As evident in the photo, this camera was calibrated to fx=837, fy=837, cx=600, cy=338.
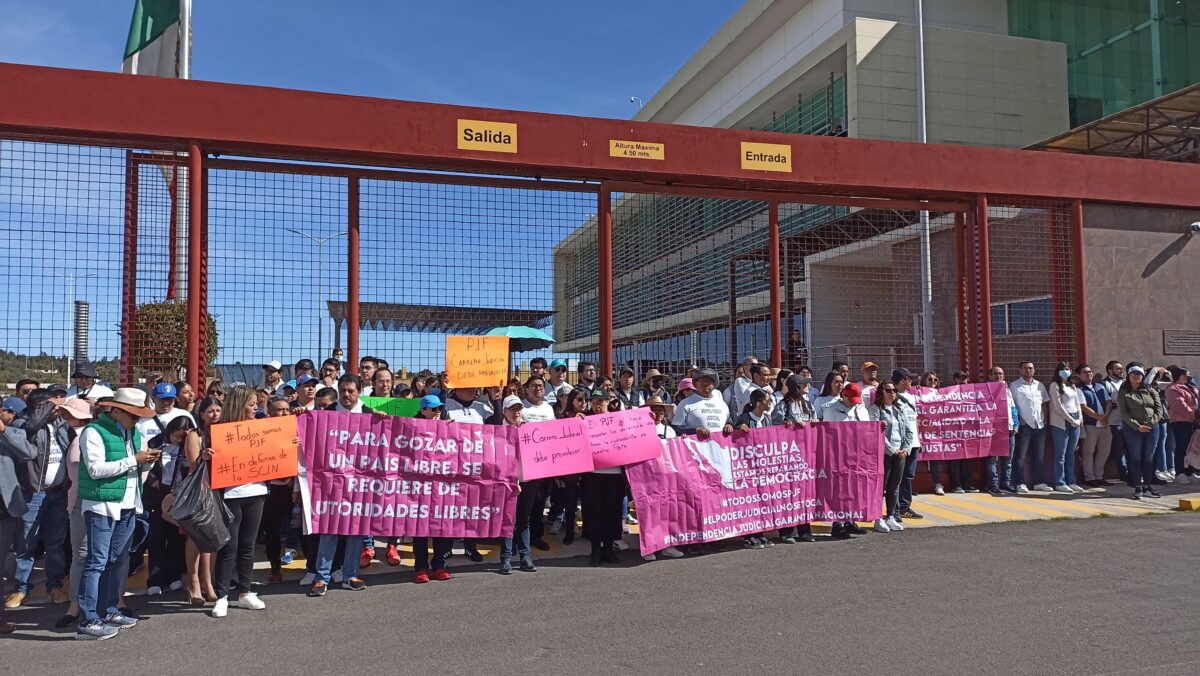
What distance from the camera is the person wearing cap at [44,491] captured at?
6270 mm

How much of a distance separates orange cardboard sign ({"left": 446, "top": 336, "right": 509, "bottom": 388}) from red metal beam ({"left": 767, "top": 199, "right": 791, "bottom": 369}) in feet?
14.5

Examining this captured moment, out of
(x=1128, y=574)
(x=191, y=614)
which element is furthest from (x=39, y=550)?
A: (x=1128, y=574)

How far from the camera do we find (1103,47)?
33531mm

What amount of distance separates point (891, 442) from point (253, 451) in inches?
269

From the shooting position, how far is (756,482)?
8781 mm

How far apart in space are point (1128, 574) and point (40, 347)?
10557 mm

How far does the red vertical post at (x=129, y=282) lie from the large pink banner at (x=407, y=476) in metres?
3.42

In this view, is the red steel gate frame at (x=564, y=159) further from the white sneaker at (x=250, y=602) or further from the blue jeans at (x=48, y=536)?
the white sneaker at (x=250, y=602)

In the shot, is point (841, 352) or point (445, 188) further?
point (841, 352)

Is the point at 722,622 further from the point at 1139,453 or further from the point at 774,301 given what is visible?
the point at 1139,453

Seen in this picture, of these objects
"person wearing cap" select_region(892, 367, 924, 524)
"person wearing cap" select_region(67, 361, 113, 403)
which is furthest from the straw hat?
"person wearing cap" select_region(892, 367, 924, 524)

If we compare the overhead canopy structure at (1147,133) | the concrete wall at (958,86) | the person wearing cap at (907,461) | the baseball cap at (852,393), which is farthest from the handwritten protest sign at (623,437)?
the concrete wall at (958,86)

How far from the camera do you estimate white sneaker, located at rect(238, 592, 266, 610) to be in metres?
6.37

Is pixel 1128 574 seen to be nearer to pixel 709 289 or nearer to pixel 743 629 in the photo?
pixel 743 629
